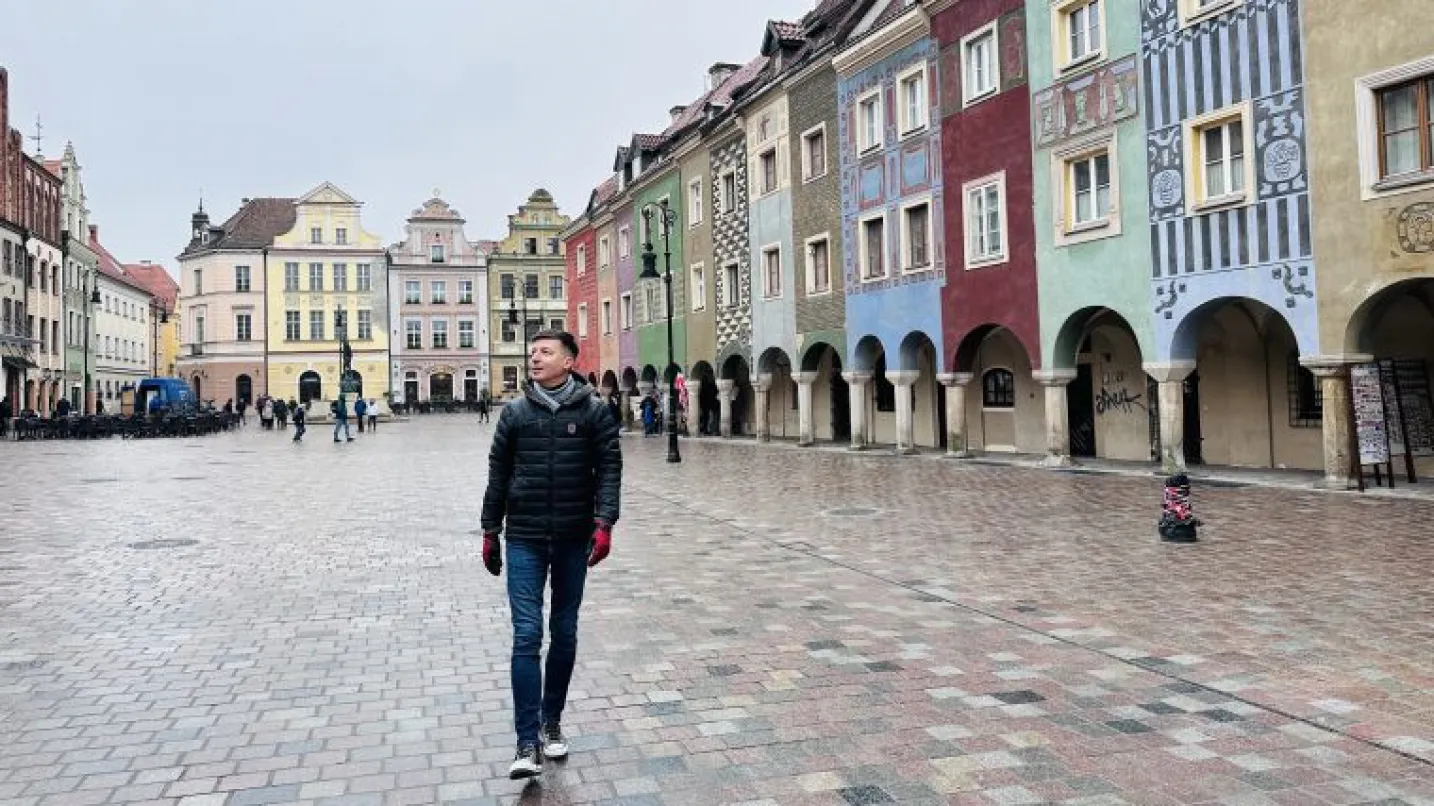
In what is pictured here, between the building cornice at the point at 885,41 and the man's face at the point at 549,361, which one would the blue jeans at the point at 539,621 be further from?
the building cornice at the point at 885,41

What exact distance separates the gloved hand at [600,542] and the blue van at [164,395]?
51539 millimetres

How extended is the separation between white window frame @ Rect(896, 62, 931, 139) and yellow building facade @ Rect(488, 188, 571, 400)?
60.8 m

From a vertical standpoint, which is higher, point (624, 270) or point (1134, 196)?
point (624, 270)

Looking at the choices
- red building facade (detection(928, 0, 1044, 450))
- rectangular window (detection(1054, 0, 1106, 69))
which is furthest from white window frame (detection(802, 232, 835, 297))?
rectangular window (detection(1054, 0, 1106, 69))

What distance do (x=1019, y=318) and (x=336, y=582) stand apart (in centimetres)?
1557

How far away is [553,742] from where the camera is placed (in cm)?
506

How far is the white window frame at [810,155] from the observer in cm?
2820

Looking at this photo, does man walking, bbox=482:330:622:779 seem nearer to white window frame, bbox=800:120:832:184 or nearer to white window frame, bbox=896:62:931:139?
white window frame, bbox=896:62:931:139

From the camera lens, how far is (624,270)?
43719mm

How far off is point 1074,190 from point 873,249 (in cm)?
705

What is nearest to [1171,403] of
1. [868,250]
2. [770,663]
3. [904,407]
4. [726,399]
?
[904,407]

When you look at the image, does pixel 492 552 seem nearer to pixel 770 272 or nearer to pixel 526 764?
pixel 526 764

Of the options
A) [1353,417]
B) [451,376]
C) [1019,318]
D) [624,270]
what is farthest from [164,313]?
[1353,417]

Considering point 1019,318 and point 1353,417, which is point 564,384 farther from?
point 1019,318
